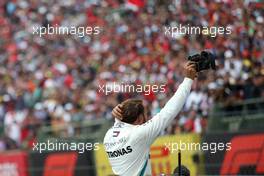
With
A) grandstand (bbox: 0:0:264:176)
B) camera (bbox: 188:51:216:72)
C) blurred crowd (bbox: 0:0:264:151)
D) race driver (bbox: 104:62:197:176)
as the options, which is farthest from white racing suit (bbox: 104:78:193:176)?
grandstand (bbox: 0:0:264:176)

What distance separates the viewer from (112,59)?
13.4m

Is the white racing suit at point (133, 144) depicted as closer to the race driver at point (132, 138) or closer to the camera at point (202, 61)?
the race driver at point (132, 138)

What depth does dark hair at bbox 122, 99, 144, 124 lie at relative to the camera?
6.50 metres

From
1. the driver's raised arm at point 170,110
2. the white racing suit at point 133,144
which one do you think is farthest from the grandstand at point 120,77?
the driver's raised arm at point 170,110

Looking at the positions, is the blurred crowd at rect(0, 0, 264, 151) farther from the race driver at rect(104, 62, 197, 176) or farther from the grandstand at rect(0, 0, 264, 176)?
the race driver at rect(104, 62, 197, 176)

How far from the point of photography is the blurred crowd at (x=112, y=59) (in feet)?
38.6

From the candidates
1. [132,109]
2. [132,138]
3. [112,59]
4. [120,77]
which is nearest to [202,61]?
[132,109]

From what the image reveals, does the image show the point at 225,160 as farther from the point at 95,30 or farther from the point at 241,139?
the point at 95,30

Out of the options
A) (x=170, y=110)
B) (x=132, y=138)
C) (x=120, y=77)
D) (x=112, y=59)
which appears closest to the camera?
(x=170, y=110)

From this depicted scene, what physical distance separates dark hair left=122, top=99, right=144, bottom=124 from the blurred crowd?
4.71m

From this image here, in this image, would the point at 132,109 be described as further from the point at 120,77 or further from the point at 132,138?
the point at 120,77

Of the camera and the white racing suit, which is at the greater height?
the camera

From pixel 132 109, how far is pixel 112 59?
6.90 m

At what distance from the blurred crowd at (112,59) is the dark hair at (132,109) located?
15.4 ft
